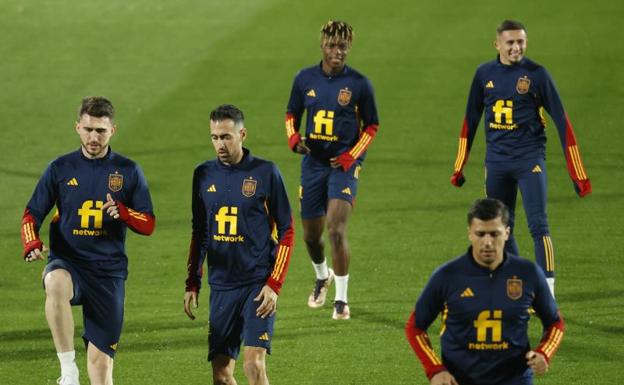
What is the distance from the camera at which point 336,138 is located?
41.9 ft

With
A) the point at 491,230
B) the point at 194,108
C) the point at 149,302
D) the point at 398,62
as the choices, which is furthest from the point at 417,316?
the point at 398,62

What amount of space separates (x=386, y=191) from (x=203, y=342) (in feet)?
22.9

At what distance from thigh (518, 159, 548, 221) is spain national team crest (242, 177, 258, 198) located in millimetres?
3474

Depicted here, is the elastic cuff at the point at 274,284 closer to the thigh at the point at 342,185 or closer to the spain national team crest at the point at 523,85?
the thigh at the point at 342,185

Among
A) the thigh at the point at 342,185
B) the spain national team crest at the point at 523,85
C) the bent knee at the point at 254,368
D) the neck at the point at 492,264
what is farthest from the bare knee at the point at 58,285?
the spain national team crest at the point at 523,85

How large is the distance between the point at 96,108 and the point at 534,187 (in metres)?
4.24

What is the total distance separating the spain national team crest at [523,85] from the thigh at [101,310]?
4.21 metres

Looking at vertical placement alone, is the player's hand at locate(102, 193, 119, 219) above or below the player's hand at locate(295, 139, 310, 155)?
below

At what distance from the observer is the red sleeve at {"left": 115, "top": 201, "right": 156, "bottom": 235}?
9516 mm

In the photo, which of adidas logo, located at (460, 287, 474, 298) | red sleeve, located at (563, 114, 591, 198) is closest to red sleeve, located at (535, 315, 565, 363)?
adidas logo, located at (460, 287, 474, 298)

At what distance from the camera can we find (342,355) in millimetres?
11680

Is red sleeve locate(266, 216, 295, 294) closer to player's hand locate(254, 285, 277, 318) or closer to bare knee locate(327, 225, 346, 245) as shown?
player's hand locate(254, 285, 277, 318)

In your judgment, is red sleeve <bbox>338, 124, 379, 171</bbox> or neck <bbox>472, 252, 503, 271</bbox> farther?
red sleeve <bbox>338, 124, 379, 171</bbox>

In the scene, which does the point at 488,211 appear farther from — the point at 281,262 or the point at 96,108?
the point at 96,108
